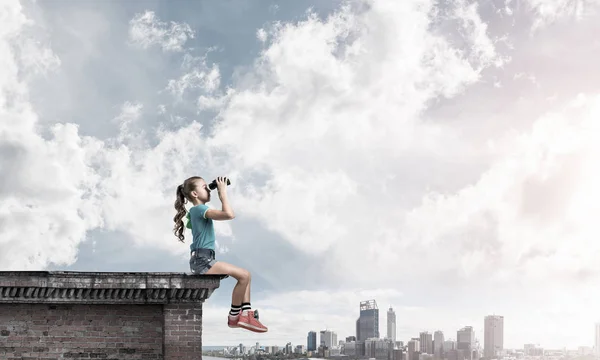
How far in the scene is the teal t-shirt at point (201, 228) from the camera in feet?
31.4

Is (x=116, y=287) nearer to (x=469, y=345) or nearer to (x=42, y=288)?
(x=42, y=288)

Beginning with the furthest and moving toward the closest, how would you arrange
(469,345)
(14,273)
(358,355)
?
(469,345)
(358,355)
(14,273)

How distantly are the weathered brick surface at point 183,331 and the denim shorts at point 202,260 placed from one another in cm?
54

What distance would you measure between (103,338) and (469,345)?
5975 inches

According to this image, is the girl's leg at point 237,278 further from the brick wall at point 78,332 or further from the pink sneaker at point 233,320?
the brick wall at point 78,332

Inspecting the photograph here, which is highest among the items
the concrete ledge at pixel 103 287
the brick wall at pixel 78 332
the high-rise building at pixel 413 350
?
the concrete ledge at pixel 103 287

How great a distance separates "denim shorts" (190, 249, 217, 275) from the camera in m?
9.60

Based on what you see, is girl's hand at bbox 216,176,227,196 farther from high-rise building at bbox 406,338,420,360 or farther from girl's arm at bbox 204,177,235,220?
high-rise building at bbox 406,338,420,360

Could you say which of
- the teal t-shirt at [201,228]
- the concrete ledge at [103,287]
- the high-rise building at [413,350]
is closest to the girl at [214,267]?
the teal t-shirt at [201,228]

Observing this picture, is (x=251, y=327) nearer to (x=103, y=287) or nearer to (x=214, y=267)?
(x=214, y=267)

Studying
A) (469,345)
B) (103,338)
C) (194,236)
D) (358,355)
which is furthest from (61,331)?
(469,345)

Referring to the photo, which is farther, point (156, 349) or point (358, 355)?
point (358, 355)

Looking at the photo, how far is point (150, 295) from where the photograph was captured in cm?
959

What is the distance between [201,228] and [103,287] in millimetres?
1604
